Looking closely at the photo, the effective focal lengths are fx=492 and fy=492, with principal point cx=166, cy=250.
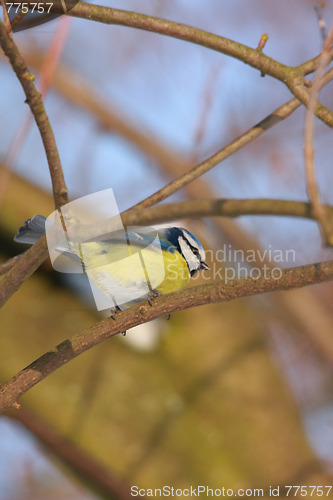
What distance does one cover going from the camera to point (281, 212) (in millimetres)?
1215

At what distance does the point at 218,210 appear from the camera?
1.24 meters

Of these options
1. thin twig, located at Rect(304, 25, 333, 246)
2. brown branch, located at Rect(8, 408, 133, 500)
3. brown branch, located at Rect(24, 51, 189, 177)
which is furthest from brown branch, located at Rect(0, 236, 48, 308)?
brown branch, located at Rect(24, 51, 189, 177)

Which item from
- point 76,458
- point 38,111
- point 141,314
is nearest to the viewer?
point 38,111

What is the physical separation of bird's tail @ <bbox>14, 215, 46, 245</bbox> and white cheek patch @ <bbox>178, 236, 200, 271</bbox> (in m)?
0.90

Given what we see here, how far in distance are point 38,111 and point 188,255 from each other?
1.38 m

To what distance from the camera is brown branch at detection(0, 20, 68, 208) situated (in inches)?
50.8

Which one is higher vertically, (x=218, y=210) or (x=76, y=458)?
(x=218, y=210)

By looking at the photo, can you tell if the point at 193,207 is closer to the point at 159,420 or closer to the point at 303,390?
the point at 159,420

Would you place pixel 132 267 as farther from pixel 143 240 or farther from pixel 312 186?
→ pixel 312 186

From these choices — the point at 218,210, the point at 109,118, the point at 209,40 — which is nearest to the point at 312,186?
the point at 218,210

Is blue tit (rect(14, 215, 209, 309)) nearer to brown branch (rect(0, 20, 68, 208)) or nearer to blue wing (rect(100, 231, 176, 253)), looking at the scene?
blue wing (rect(100, 231, 176, 253))

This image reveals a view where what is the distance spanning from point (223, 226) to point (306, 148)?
157 inches

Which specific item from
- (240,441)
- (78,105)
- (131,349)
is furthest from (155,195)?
(78,105)

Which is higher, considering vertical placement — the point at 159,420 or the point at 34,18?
the point at 34,18
